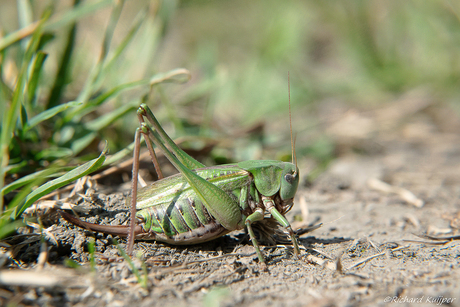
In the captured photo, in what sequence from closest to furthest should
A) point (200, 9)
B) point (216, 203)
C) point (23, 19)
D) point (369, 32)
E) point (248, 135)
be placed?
1. point (216, 203)
2. point (23, 19)
3. point (248, 135)
4. point (369, 32)
5. point (200, 9)

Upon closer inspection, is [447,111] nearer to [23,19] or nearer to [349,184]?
[349,184]

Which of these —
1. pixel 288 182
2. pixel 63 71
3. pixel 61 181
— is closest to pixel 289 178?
pixel 288 182

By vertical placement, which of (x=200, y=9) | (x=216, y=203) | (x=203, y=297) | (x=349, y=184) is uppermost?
(x=200, y=9)

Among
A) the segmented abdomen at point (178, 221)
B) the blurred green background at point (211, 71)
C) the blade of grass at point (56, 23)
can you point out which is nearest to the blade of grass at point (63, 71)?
the blurred green background at point (211, 71)

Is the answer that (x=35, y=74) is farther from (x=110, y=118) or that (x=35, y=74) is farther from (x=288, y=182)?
(x=288, y=182)

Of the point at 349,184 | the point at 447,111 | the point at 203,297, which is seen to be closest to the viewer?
the point at 203,297

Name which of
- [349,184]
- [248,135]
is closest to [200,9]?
[248,135]

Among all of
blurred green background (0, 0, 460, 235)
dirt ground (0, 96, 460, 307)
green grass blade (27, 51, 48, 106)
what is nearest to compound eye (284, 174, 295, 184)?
dirt ground (0, 96, 460, 307)
